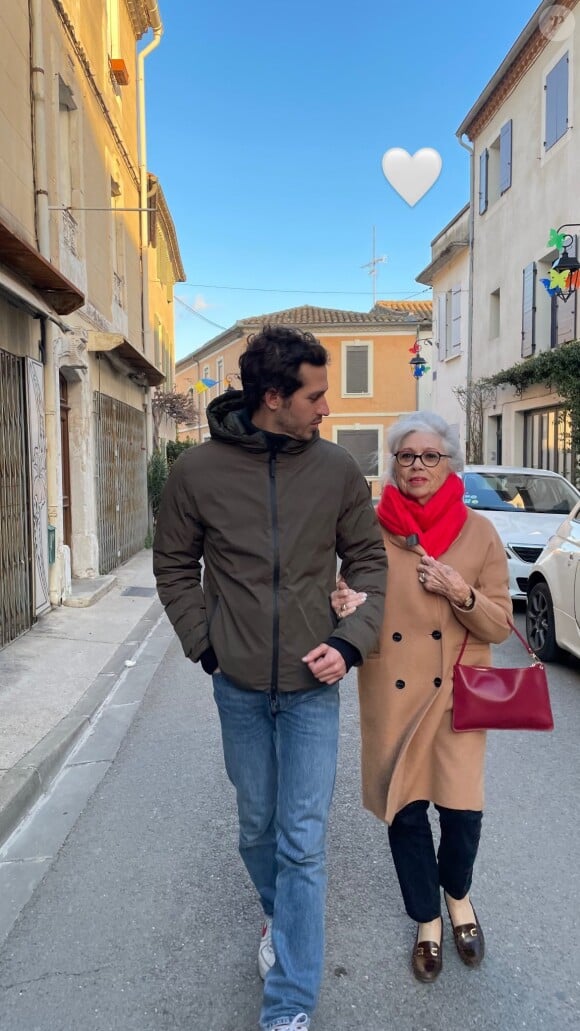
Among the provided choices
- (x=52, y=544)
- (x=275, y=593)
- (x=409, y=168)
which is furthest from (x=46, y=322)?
(x=275, y=593)

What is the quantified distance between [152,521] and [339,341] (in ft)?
59.8

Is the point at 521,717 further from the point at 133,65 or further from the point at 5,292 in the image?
the point at 133,65

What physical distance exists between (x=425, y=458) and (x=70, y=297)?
5.91 metres

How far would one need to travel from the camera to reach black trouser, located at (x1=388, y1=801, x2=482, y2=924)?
234cm

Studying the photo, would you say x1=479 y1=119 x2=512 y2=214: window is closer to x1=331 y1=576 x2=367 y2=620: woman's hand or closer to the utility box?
the utility box

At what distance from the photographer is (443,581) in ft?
7.27

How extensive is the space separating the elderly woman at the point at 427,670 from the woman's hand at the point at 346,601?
25 centimetres

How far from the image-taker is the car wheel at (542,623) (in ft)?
20.1

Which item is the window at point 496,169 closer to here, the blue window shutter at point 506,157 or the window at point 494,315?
the blue window shutter at point 506,157

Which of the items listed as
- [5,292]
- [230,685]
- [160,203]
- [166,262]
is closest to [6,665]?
[5,292]

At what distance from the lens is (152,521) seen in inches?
636

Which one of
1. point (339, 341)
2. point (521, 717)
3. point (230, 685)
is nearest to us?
point (230, 685)

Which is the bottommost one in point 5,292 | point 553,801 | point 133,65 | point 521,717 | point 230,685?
point 553,801

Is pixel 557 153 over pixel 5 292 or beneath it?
over
